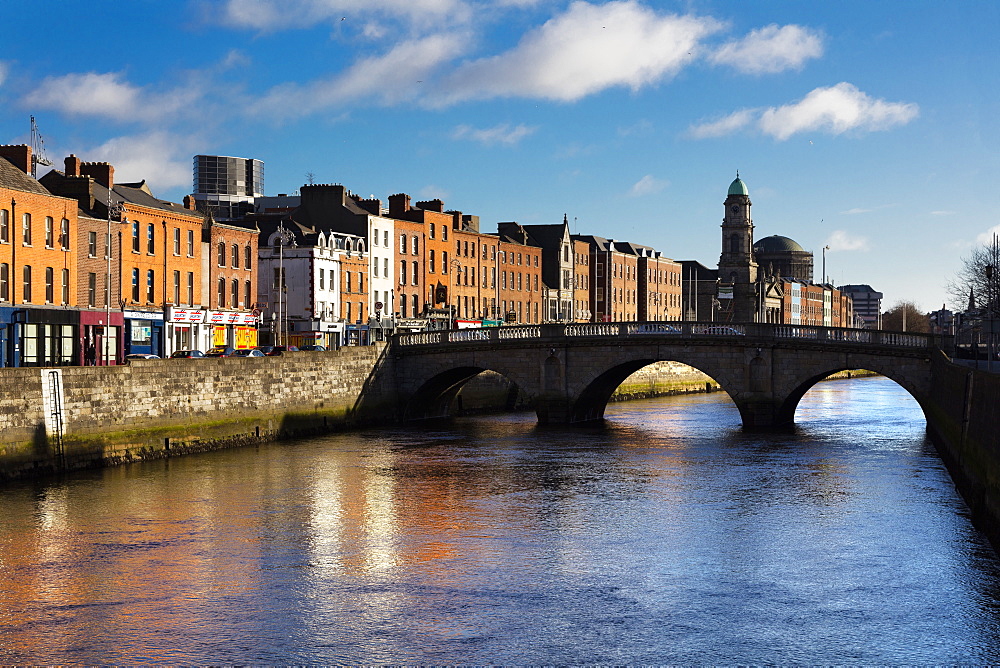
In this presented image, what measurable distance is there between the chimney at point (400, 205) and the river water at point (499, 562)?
5441cm

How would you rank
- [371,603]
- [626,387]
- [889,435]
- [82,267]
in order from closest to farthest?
[371,603] → [889,435] → [82,267] → [626,387]

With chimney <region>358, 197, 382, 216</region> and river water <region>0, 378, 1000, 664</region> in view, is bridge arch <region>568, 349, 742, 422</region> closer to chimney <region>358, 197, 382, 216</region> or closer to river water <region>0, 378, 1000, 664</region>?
river water <region>0, 378, 1000, 664</region>

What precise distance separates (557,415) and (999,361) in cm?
2351

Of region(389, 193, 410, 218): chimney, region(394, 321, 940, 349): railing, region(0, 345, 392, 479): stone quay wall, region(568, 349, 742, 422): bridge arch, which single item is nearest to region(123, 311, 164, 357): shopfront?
region(0, 345, 392, 479): stone quay wall

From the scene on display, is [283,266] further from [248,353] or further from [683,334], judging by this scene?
[683,334]

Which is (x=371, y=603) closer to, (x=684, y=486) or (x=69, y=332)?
(x=684, y=486)

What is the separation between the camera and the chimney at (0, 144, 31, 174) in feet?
219

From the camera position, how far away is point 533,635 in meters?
25.1

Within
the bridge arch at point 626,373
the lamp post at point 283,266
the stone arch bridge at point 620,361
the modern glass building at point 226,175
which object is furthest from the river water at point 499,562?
the modern glass building at point 226,175

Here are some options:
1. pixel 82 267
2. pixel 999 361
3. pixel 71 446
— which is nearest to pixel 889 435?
pixel 999 361

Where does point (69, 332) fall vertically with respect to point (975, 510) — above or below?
above

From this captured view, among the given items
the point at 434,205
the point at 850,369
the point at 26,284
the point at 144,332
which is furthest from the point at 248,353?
the point at 434,205

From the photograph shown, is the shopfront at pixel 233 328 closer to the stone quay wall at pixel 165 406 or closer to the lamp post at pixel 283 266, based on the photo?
the lamp post at pixel 283 266

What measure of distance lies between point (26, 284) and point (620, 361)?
3095cm
